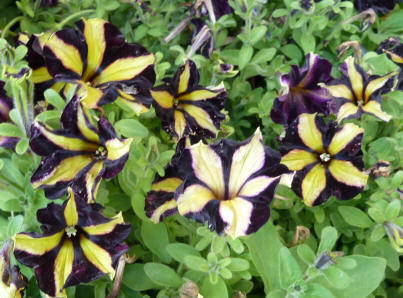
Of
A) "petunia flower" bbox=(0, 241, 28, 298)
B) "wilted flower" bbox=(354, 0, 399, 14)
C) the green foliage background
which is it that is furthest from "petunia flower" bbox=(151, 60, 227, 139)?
"wilted flower" bbox=(354, 0, 399, 14)

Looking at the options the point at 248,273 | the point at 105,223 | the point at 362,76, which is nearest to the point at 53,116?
the point at 105,223

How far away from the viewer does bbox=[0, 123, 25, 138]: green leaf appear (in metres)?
0.82

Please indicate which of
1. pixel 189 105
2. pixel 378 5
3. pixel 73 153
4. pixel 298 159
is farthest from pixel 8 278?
pixel 378 5

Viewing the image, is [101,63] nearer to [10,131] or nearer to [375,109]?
[10,131]

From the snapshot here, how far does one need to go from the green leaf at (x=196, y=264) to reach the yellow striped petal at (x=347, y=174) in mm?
306

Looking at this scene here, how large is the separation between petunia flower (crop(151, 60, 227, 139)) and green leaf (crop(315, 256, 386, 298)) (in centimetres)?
37

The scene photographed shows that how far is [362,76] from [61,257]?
0.69 m

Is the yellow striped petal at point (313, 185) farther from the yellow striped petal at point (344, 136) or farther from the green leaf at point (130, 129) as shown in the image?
the green leaf at point (130, 129)

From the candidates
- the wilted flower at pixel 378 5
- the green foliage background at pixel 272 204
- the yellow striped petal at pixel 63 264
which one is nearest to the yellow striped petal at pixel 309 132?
the green foliage background at pixel 272 204

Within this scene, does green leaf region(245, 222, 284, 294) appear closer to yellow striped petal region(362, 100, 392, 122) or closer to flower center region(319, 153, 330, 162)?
flower center region(319, 153, 330, 162)

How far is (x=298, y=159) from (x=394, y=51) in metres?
0.44

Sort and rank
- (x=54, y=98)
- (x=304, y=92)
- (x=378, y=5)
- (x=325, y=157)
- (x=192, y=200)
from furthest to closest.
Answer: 1. (x=378, y=5)
2. (x=304, y=92)
3. (x=325, y=157)
4. (x=54, y=98)
5. (x=192, y=200)

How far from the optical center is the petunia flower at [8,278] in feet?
2.37

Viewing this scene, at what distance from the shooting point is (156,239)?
0.88 metres
